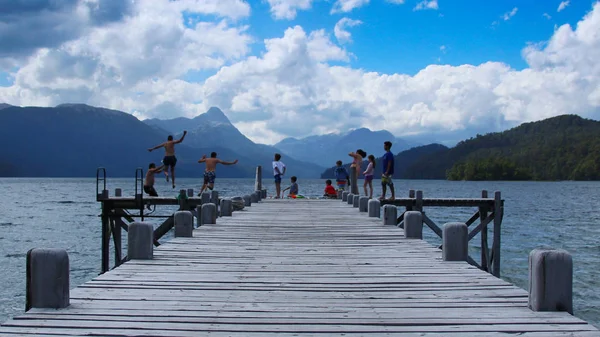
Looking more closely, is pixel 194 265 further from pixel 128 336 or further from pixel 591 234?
pixel 591 234

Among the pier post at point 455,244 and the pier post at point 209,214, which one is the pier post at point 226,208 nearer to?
the pier post at point 209,214

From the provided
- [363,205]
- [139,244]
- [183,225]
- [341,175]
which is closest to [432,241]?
[341,175]

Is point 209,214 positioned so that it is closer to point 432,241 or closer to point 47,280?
point 47,280

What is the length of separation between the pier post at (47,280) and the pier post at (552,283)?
4.74m

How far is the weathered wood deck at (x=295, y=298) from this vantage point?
550 cm

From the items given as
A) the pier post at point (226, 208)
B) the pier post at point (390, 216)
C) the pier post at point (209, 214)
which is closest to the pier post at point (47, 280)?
the pier post at point (209, 214)

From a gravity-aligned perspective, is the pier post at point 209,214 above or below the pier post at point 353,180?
below

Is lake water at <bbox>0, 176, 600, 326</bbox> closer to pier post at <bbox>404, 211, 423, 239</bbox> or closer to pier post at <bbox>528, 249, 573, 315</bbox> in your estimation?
pier post at <bbox>404, 211, 423, 239</bbox>

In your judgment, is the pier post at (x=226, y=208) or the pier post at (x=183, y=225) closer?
the pier post at (x=183, y=225)

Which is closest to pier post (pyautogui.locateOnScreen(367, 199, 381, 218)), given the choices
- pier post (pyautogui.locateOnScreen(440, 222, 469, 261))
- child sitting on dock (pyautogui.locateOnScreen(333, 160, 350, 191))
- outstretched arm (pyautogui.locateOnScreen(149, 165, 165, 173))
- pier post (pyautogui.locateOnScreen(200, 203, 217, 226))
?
pier post (pyautogui.locateOnScreen(200, 203, 217, 226))

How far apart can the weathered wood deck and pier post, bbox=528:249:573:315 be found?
5.4 inches

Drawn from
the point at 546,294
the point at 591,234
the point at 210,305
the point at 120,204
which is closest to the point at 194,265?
the point at 210,305

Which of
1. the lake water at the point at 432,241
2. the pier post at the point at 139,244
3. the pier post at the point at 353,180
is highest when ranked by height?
the pier post at the point at 353,180

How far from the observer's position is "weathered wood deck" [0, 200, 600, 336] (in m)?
5.50
